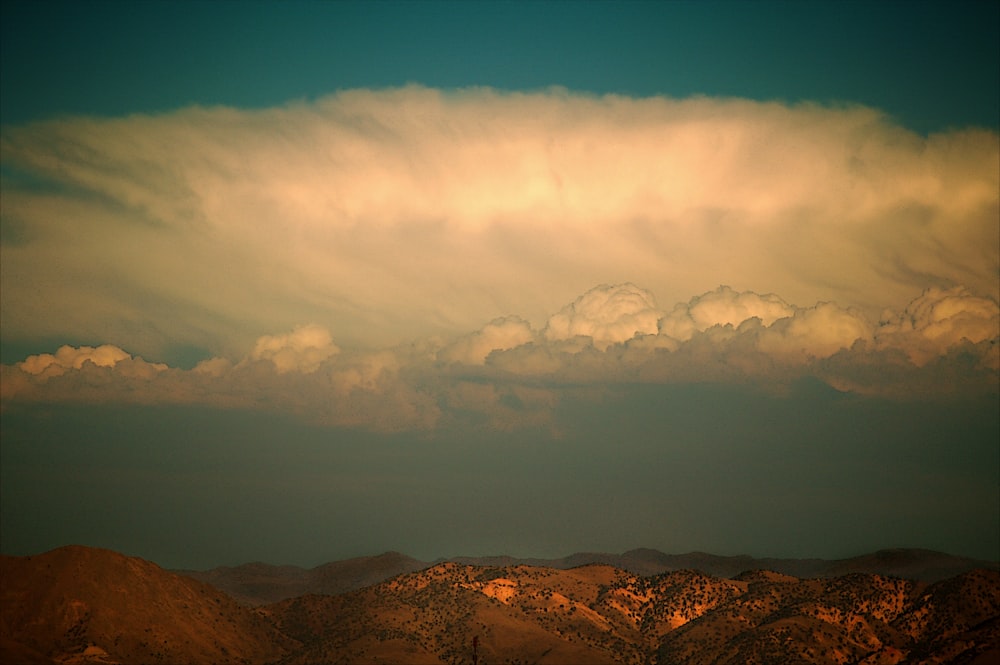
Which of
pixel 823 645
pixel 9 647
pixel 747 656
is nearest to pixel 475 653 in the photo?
pixel 747 656

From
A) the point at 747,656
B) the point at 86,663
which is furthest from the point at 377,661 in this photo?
the point at 747,656

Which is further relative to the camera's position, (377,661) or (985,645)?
(377,661)

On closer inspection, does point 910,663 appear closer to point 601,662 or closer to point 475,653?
point 601,662

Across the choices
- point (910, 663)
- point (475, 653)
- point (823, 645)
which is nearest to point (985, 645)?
point (910, 663)

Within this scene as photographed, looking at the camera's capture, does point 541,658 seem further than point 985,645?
Yes

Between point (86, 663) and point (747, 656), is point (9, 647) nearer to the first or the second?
point (86, 663)

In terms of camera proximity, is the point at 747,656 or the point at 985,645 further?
the point at 747,656
